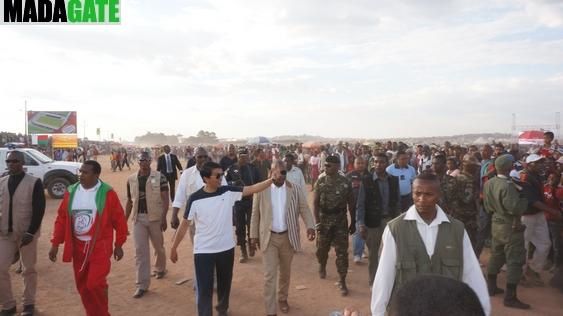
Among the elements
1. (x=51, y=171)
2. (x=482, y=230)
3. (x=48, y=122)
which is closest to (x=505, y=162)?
(x=482, y=230)

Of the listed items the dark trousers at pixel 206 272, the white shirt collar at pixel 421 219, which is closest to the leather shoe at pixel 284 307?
the dark trousers at pixel 206 272

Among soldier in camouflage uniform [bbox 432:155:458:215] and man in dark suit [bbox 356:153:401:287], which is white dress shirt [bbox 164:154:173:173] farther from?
soldier in camouflage uniform [bbox 432:155:458:215]

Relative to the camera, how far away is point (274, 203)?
4.91 metres

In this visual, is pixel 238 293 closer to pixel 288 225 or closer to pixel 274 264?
pixel 274 264

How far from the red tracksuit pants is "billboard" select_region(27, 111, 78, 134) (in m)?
33.2

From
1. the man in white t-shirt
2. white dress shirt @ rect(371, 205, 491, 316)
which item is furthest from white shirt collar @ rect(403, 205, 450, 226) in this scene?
the man in white t-shirt

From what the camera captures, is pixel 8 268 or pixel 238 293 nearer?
pixel 8 268

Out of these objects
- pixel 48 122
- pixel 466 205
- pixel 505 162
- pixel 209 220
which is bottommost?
pixel 466 205

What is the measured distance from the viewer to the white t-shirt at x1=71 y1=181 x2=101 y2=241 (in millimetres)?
4098

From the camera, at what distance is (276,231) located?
4809 mm

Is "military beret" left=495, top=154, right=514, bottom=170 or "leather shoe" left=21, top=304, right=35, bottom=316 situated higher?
"military beret" left=495, top=154, right=514, bottom=170

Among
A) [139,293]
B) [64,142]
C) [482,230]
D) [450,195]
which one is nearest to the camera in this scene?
[139,293]

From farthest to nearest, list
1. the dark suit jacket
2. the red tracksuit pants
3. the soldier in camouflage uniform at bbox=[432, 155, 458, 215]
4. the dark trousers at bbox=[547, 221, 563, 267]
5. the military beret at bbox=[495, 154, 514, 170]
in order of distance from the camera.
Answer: the dark suit jacket, the soldier in camouflage uniform at bbox=[432, 155, 458, 215], the dark trousers at bbox=[547, 221, 563, 267], the military beret at bbox=[495, 154, 514, 170], the red tracksuit pants

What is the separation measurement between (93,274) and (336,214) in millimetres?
3060
